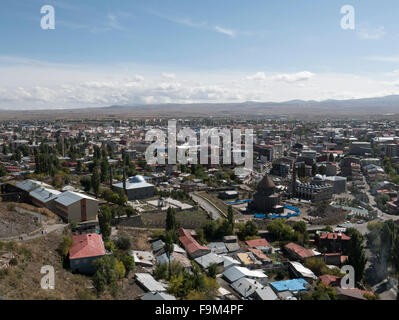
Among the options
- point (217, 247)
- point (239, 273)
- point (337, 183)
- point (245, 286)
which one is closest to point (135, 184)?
point (217, 247)

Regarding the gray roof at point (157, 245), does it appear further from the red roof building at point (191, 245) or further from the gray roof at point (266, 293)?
the gray roof at point (266, 293)

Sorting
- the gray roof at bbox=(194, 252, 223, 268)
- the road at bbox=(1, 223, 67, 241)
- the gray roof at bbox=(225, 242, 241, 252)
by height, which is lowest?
the gray roof at bbox=(225, 242, 241, 252)

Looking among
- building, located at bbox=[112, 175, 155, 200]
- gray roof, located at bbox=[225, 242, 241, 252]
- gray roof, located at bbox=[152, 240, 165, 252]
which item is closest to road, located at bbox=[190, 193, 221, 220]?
building, located at bbox=[112, 175, 155, 200]

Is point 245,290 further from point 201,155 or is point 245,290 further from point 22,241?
point 201,155

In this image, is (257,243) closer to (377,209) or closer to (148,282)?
(148,282)

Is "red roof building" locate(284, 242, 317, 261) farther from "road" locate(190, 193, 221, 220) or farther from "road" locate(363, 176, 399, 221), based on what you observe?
"road" locate(363, 176, 399, 221)
